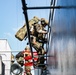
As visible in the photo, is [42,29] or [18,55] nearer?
[42,29]

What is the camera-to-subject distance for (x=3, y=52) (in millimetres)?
16422

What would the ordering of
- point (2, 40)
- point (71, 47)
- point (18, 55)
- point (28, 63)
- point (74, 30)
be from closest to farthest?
point (74, 30) → point (71, 47) → point (28, 63) → point (18, 55) → point (2, 40)

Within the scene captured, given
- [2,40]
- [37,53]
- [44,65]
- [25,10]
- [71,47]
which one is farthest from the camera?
[2,40]

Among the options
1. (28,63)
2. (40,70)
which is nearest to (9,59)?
(28,63)

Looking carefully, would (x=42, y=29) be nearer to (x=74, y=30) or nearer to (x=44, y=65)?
(x=44, y=65)

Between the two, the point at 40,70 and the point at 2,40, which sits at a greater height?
the point at 2,40

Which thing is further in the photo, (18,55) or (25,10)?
(18,55)

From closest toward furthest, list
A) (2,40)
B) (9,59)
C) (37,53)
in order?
1. (37,53)
2. (9,59)
3. (2,40)

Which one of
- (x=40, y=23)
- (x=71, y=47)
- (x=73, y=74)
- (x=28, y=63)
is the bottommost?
(x=73, y=74)

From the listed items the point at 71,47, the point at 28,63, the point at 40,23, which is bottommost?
the point at 71,47

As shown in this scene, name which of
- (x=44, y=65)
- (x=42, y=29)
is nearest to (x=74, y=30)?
(x=42, y=29)

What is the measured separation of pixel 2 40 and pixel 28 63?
4555 millimetres

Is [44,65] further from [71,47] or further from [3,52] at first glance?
[71,47]

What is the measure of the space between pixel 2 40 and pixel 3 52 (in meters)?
1.47
